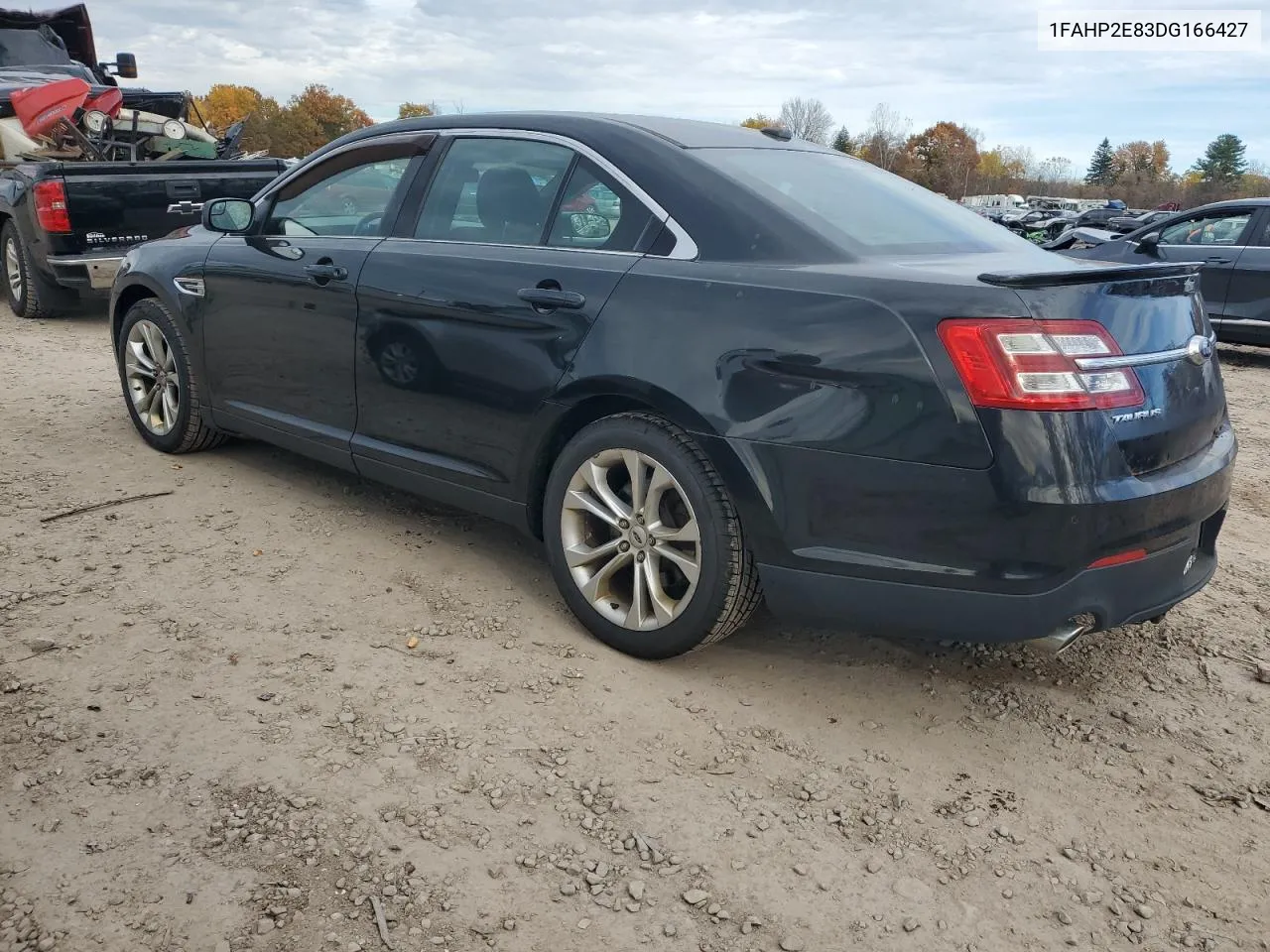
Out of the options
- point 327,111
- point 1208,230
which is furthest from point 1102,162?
point 1208,230

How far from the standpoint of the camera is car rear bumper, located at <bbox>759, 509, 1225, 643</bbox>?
2.57 metres

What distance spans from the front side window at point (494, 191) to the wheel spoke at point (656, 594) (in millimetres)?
1138

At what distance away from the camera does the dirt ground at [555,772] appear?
2166mm

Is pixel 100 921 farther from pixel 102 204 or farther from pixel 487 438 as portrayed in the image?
pixel 102 204

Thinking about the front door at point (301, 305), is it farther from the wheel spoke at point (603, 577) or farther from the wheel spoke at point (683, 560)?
the wheel spoke at point (683, 560)

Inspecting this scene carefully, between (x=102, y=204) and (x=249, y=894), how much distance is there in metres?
7.64

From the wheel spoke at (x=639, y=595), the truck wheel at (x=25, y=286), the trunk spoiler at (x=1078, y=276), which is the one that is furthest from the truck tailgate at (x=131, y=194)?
the trunk spoiler at (x=1078, y=276)

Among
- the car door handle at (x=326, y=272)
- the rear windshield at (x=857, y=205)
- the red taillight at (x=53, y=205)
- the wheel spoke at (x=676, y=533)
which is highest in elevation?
the rear windshield at (x=857, y=205)

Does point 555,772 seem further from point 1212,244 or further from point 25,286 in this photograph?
point 1212,244

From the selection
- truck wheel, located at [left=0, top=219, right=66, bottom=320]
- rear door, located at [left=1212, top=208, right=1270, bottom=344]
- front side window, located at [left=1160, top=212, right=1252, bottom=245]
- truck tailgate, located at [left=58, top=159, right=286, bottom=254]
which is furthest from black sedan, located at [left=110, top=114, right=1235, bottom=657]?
front side window, located at [left=1160, top=212, right=1252, bottom=245]

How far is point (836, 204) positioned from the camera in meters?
3.23

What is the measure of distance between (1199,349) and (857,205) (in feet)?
3.52

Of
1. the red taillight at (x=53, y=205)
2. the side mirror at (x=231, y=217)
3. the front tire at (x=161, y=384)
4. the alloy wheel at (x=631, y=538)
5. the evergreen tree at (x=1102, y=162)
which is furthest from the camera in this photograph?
the evergreen tree at (x=1102, y=162)

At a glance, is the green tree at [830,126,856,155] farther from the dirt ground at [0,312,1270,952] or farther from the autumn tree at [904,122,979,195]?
the dirt ground at [0,312,1270,952]
